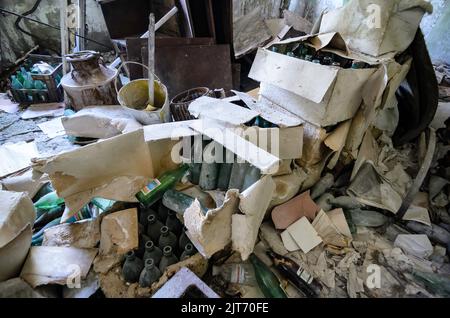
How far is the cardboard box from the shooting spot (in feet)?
4.61

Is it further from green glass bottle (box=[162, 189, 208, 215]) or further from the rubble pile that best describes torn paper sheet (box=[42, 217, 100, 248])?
green glass bottle (box=[162, 189, 208, 215])

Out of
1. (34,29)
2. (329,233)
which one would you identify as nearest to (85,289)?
(329,233)

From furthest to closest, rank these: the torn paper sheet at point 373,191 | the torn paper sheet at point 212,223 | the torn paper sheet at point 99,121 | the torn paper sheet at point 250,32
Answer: the torn paper sheet at point 250,32, the torn paper sheet at point 99,121, the torn paper sheet at point 373,191, the torn paper sheet at point 212,223

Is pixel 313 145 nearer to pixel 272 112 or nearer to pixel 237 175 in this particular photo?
pixel 272 112

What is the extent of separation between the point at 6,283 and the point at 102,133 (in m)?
1.20

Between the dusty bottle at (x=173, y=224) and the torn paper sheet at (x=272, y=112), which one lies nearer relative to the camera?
the dusty bottle at (x=173, y=224)

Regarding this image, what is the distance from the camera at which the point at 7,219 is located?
1116 millimetres

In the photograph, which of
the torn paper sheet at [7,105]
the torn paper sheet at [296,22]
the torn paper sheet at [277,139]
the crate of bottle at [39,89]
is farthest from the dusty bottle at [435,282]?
the torn paper sheet at [7,105]

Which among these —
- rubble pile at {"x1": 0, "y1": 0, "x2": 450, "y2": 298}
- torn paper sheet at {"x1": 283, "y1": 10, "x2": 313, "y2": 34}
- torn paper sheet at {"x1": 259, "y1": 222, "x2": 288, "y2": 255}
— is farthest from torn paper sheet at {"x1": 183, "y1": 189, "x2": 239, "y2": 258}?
torn paper sheet at {"x1": 283, "y1": 10, "x2": 313, "y2": 34}

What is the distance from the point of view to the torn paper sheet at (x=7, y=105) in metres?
2.98

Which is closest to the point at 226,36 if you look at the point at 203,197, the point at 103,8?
the point at 103,8

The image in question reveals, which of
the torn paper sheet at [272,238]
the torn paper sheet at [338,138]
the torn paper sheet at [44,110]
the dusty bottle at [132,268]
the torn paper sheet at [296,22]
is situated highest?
the torn paper sheet at [296,22]

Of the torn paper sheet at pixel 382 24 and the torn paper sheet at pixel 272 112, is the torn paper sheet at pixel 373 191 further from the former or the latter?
the torn paper sheet at pixel 382 24

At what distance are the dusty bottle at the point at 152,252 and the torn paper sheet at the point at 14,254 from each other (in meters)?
0.57
